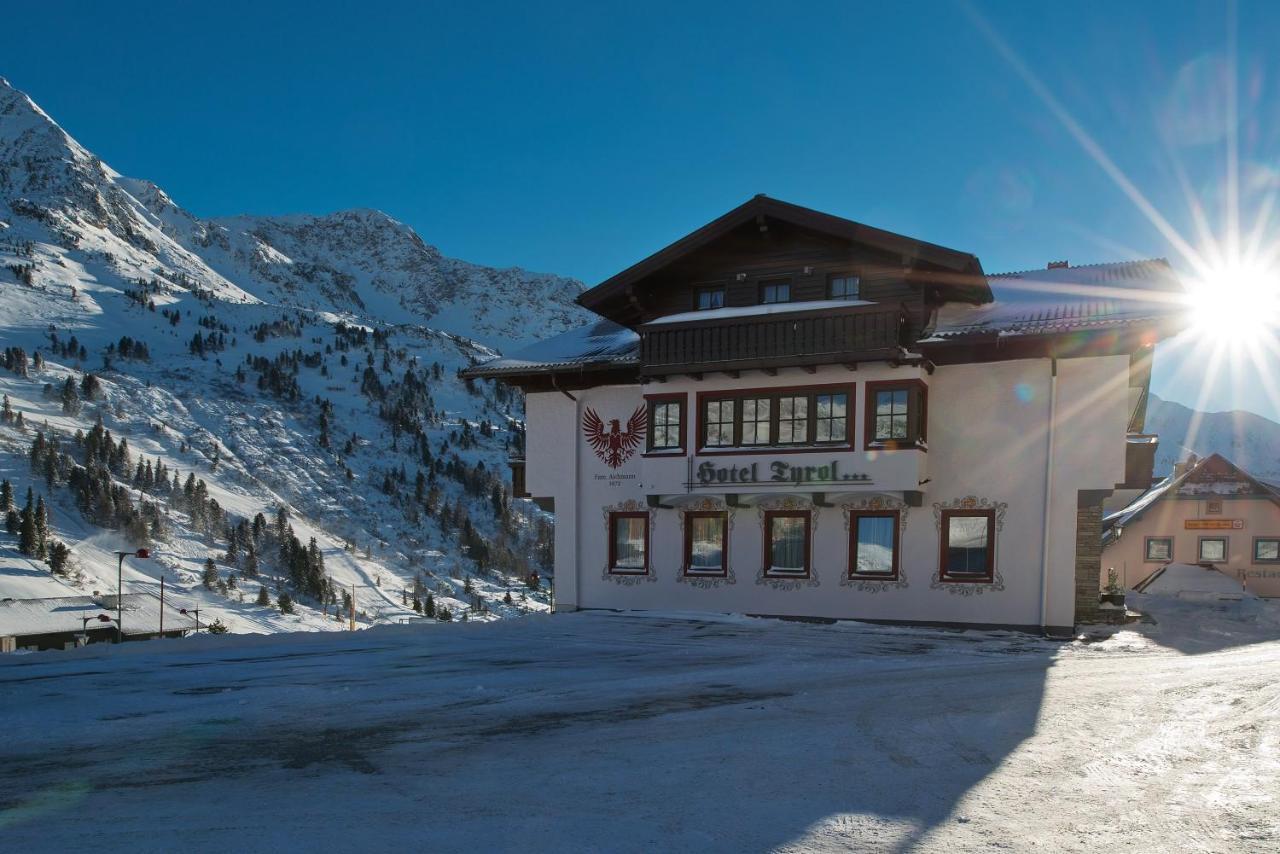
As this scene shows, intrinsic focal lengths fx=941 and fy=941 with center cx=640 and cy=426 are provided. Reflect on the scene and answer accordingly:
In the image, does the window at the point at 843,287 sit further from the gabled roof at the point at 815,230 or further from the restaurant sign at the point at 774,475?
the restaurant sign at the point at 774,475

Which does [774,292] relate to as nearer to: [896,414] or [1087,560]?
[896,414]

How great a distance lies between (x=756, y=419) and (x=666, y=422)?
2.37 meters

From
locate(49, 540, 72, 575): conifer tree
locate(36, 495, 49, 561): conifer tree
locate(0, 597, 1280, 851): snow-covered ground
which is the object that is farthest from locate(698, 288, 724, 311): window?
locate(36, 495, 49, 561): conifer tree

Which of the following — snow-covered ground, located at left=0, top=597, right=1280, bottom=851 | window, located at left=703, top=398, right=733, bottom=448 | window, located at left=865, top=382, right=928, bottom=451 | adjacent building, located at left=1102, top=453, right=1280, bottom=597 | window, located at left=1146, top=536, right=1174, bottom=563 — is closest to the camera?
snow-covered ground, located at left=0, top=597, right=1280, bottom=851

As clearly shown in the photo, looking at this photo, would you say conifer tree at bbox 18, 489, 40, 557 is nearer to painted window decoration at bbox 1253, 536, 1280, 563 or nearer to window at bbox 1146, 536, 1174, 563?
window at bbox 1146, 536, 1174, 563

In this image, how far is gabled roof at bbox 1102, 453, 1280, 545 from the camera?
3994 centimetres

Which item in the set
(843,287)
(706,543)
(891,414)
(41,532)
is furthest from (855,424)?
(41,532)

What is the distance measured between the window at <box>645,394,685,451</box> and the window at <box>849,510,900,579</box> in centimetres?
466

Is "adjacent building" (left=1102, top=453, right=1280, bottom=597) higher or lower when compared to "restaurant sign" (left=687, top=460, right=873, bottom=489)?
lower

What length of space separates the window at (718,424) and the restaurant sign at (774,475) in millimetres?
613

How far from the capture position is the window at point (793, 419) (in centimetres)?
2150

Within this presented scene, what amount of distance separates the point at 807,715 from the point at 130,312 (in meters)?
177

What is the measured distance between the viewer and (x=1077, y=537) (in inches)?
784

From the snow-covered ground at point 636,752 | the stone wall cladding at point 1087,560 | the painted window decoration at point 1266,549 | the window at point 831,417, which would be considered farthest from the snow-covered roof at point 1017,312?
the painted window decoration at point 1266,549
